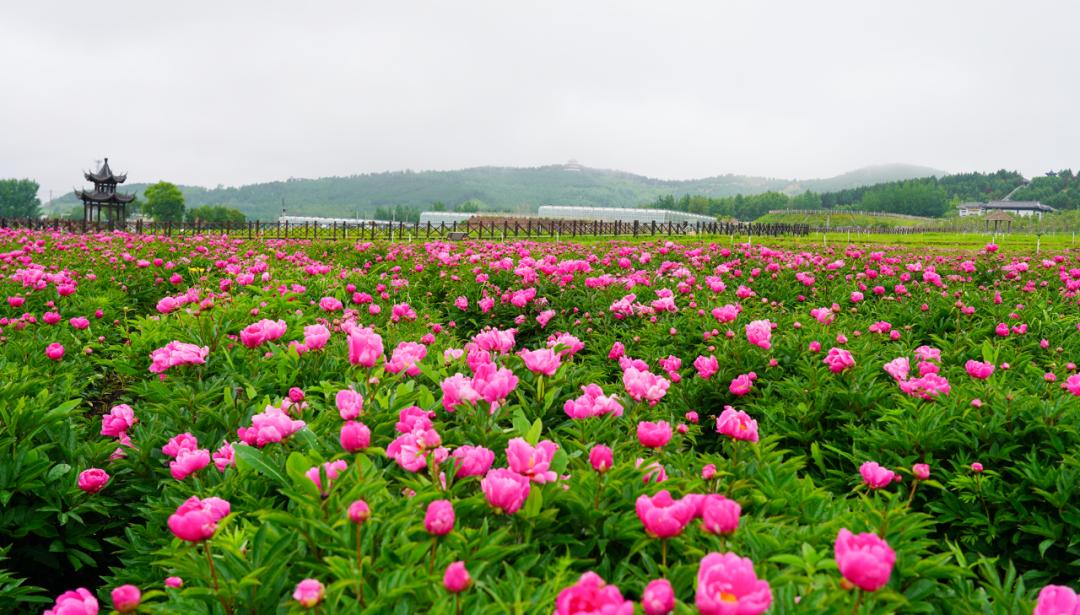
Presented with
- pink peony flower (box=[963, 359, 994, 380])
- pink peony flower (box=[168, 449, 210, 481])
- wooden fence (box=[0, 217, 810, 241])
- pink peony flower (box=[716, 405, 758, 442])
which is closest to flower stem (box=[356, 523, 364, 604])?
pink peony flower (box=[168, 449, 210, 481])

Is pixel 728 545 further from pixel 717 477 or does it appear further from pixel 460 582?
pixel 460 582

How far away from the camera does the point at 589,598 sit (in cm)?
106

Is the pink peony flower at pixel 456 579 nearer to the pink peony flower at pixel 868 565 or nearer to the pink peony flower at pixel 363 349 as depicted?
the pink peony flower at pixel 868 565

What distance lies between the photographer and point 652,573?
146cm

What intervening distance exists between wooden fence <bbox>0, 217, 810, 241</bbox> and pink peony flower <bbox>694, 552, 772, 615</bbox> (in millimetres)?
27788

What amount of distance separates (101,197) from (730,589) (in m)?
48.4

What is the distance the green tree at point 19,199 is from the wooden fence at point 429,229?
251ft

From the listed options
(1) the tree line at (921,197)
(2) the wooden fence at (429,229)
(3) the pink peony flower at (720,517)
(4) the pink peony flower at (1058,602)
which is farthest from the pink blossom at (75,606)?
(1) the tree line at (921,197)

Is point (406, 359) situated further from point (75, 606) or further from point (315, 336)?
point (75, 606)

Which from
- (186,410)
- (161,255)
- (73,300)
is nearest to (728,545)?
(186,410)

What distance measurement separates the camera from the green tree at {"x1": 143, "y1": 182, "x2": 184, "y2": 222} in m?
88.5

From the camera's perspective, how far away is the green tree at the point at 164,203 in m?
88.5

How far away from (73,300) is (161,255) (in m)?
2.89

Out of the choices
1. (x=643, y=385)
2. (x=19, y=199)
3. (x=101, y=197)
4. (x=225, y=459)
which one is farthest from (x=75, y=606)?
(x=19, y=199)
